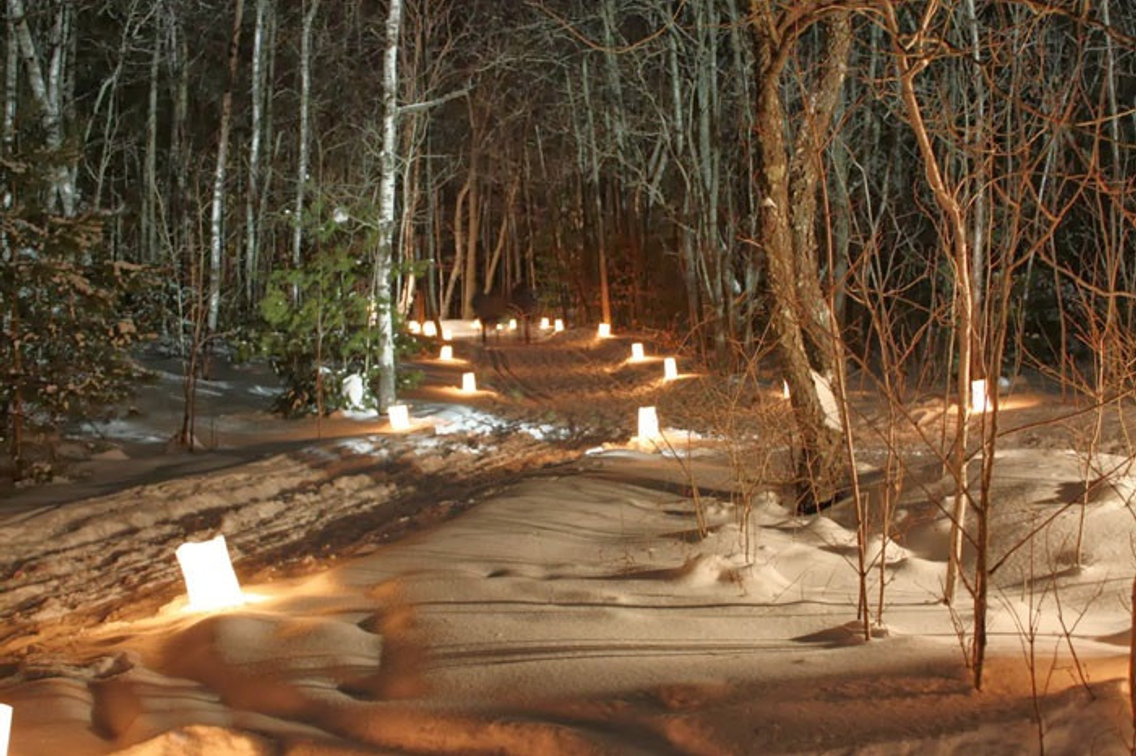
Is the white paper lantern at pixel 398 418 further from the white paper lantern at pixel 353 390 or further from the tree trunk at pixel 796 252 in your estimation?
the tree trunk at pixel 796 252

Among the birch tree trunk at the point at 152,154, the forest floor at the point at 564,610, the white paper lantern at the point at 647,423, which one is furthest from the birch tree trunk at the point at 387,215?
the birch tree trunk at the point at 152,154

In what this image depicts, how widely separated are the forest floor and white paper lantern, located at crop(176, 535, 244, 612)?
193 millimetres

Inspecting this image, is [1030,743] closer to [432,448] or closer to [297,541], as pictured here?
[297,541]

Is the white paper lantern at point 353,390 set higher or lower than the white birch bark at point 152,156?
lower

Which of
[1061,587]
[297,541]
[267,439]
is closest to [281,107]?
[267,439]

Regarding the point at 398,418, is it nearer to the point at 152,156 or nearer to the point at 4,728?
the point at 4,728

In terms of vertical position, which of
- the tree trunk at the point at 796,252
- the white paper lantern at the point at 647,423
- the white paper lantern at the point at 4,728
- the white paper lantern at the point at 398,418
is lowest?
the white paper lantern at the point at 398,418

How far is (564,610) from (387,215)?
11737mm

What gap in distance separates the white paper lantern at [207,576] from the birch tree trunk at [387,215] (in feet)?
34.3

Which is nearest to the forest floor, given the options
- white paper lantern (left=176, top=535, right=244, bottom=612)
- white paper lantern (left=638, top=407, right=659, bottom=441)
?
white paper lantern (left=176, top=535, right=244, bottom=612)

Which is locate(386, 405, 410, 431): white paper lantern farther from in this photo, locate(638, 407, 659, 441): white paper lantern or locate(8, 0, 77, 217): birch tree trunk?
locate(8, 0, 77, 217): birch tree trunk

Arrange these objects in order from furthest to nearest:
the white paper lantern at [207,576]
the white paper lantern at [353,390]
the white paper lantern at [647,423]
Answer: the white paper lantern at [353,390] < the white paper lantern at [647,423] < the white paper lantern at [207,576]

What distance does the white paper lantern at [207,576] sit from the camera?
6414 millimetres

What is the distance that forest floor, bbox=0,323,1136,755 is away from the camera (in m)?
4.03
